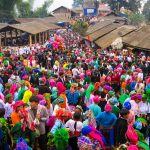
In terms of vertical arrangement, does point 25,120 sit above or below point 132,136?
above

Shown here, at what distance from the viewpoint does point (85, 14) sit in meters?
73.3

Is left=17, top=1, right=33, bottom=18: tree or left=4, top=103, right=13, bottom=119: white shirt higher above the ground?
→ left=17, top=1, right=33, bottom=18: tree

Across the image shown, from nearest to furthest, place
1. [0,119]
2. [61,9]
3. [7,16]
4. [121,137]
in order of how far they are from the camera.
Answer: [0,119] < [121,137] < [7,16] < [61,9]

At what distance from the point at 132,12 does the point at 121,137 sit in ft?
236

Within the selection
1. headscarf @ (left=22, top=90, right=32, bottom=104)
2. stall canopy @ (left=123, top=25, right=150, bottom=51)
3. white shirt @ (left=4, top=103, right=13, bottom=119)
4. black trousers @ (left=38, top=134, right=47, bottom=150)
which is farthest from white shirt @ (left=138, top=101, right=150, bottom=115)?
stall canopy @ (left=123, top=25, right=150, bottom=51)

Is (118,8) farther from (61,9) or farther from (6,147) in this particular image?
(6,147)

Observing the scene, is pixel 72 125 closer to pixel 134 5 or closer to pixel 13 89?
pixel 13 89

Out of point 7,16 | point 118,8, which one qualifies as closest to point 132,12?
point 118,8

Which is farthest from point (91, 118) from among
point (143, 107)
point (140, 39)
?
point (140, 39)

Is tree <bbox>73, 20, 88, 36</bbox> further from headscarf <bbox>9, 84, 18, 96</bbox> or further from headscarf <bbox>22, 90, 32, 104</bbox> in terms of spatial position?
headscarf <bbox>22, 90, 32, 104</bbox>

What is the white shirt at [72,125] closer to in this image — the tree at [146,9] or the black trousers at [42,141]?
the black trousers at [42,141]

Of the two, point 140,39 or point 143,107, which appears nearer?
point 143,107

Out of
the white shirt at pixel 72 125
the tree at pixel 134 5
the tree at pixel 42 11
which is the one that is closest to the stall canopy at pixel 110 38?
the white shirt at pixel 72 125

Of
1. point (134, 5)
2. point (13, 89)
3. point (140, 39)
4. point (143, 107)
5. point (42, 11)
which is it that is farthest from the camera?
point (42, 11)
